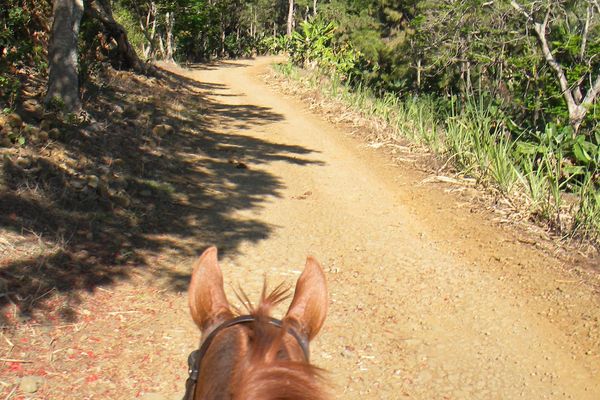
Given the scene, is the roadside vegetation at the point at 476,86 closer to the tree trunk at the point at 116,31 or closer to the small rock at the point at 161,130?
the tree trunk at the point at 116,31

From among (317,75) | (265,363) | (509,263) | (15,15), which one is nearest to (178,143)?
(15,15)

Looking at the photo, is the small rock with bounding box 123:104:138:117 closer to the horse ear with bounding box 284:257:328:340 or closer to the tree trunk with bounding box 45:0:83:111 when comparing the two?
the tree trunk with bounding box 45:0:83:111

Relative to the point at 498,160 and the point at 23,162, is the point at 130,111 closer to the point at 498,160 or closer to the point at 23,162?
the point at 23,162

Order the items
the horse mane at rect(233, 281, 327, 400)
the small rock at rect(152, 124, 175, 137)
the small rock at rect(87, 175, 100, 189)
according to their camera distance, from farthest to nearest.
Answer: the small rock at rect(152, 124, 175, 137), the small rock at rect(87, 175, 100, 189), the horse mane at rect(233, 281, 327, 400)

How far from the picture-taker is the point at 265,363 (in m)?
1.28

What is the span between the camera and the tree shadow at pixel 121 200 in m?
5.02

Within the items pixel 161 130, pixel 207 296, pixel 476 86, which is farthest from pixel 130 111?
pixel 207 296

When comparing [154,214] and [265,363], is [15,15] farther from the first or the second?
[265,363]

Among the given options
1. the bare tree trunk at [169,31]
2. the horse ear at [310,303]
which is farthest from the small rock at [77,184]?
the bare tree trunk at [169,31]

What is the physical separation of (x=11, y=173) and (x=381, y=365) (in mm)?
4198

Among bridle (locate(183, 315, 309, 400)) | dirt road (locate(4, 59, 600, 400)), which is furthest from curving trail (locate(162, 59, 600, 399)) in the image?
bridle (locate(183, 315, 309, 400))

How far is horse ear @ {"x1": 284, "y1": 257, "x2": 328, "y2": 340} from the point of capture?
6.01ft

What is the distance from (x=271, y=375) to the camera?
123 centimetres

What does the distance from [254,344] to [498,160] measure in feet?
24.7
